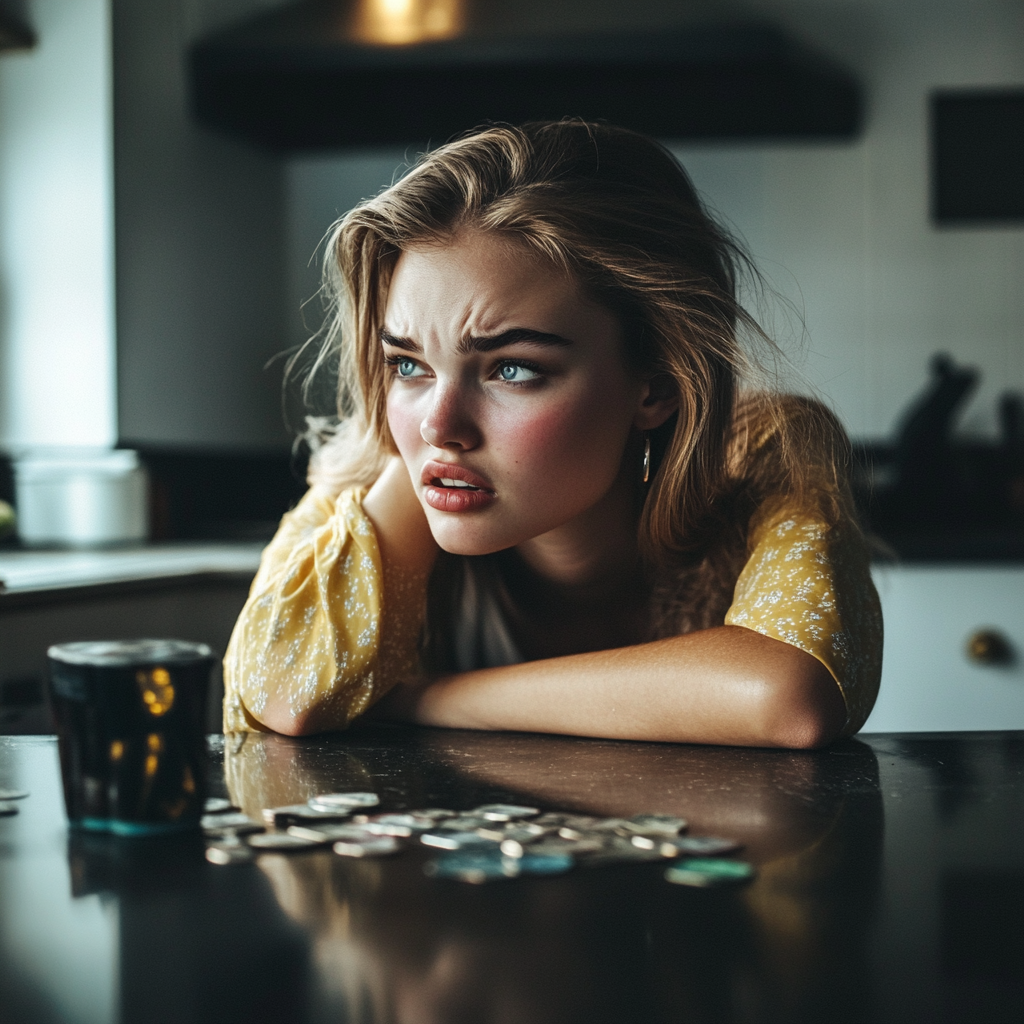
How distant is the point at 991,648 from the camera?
2102mm

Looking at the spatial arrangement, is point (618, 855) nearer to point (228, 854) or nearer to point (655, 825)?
point (655, 825)

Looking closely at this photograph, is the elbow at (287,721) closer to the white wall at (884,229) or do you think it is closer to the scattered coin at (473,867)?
the scattered coin at (473,867)

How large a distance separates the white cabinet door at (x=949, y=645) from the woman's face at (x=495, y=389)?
1.18m

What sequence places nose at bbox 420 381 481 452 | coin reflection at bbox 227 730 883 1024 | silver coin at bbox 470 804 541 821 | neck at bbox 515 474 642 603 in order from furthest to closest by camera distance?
neck at bbox 515 474 642 603 → nose at bbox 420 381 481 452 → silver coin at bbox 470 804 541 821 → coin reflection at bbox 227 730 883 1024

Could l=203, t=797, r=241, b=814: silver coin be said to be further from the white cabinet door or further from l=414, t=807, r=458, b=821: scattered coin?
the white cabinet door

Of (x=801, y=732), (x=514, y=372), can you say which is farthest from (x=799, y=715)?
(x=514, y=372)

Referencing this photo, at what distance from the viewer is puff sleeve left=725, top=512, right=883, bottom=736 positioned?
3.21 ft

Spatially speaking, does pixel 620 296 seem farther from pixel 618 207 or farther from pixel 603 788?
pixel 603 788

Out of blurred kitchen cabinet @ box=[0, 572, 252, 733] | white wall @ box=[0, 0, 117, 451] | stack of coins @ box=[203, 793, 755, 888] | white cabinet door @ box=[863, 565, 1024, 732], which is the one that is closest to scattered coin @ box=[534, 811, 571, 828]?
stack of coins @ box=[203, 793, 755, 888]

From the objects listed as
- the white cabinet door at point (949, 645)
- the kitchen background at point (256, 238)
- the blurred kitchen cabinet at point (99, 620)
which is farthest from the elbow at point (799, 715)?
the kitchen background at point (256, 238)

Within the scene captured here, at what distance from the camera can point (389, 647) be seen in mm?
1134

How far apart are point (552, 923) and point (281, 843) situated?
0.18 m

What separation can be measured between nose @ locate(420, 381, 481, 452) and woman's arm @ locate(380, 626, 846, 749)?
0.67ft

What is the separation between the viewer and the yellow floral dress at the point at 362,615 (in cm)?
100
